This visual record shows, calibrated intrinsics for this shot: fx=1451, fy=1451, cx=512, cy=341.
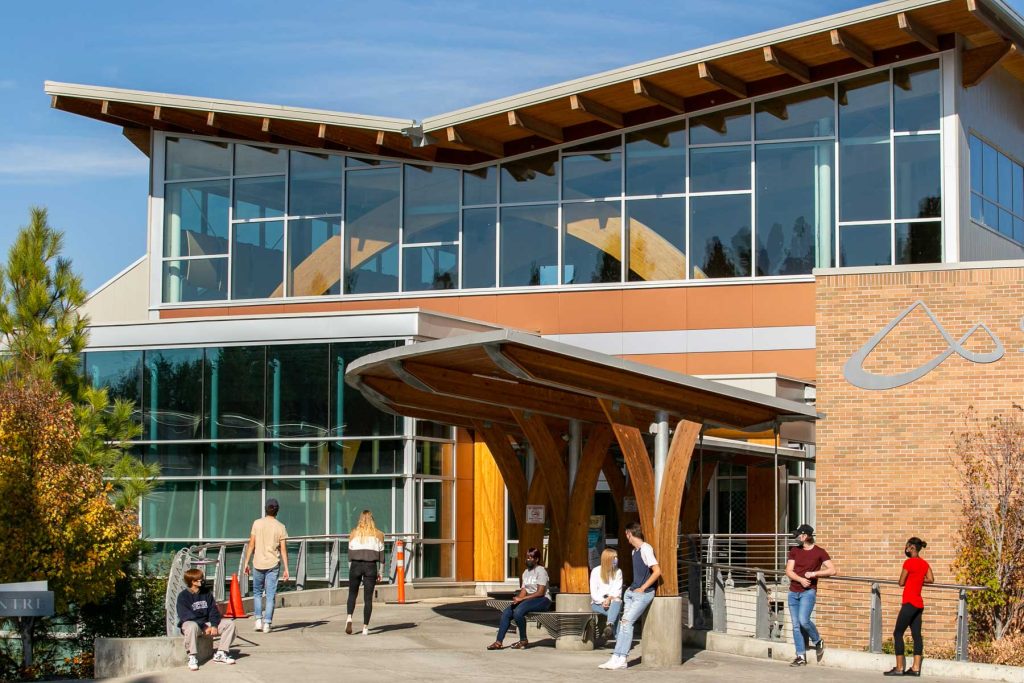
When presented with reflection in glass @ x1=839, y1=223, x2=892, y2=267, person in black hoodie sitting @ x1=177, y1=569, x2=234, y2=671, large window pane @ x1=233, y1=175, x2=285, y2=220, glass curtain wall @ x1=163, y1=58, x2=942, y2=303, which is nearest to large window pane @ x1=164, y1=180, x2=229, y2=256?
glass curtain wall @ x1=163, y1=58, x2=942, y2=303

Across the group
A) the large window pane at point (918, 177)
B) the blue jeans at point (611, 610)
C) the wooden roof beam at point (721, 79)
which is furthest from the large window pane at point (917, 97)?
the blue jeans at point (611, 610)

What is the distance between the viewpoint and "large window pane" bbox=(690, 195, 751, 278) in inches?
1154

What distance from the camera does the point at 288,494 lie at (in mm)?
28625

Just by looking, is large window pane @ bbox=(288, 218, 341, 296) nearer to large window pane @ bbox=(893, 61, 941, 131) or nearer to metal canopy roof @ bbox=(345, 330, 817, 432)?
metal canopy roof @ bbox=(345, 330, 817, 432)

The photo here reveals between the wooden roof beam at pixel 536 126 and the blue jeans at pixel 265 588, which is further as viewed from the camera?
the wooden roof beam at pixel 536 126

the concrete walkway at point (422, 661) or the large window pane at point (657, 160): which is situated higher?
the large window pane at point (657, 160)

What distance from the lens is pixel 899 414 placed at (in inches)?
794

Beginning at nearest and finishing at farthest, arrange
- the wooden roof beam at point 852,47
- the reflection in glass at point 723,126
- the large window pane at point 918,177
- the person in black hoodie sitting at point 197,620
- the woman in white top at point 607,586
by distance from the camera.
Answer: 1. the person in black hoodie sitting at point 197,620
2. the woman in white top at point 607,586
3. the wooden roof beam at point 852,47
4. the large window pane at point 918,177
5. the reflection in glass at point 723,126

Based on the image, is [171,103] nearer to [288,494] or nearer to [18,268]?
[288,494]

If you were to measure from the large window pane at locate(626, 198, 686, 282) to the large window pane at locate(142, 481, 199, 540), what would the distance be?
33.0ft

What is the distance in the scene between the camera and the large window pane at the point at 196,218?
33219 mm

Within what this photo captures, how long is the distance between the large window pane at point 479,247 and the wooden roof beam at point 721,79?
5.89 m

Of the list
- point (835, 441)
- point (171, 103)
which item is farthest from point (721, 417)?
point (171, 103)

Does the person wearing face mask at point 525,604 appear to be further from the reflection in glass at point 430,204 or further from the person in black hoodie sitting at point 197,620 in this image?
the reflection in glass at point 430,204
